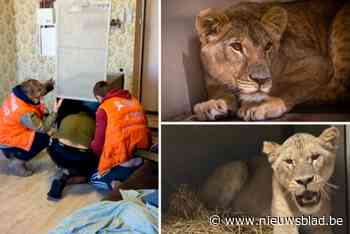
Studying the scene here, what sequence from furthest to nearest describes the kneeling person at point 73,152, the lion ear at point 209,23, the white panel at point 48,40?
1. the white panel at point 48,40
2. the kneeling person at point 73,152
3. the lion ear at point 209,23

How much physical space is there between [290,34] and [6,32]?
353cm

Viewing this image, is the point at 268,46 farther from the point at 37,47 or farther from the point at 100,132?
the point at 37,47

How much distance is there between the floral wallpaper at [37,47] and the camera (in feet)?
12.9

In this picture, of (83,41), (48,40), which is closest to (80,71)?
(83,41)

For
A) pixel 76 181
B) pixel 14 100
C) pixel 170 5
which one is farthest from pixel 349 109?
pixel 14 100

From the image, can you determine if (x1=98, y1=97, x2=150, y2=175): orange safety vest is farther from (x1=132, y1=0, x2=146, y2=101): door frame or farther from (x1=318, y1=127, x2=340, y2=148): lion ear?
(x1=318, y1=127, x2=340, y2=148): lion ear

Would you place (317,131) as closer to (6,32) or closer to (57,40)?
(57,40)

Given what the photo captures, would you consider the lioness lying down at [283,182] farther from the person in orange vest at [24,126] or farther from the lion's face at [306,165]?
the person in orange vest at [24,126]

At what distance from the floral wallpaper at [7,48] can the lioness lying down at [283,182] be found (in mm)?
3386

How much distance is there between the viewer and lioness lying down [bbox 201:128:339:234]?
1.34 metres

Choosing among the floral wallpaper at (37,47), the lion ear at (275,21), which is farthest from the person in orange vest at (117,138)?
the lion ear at (275,21)

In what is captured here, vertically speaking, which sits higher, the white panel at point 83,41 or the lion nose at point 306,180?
the white panel at point 83,41

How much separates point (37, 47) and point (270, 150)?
11.5ft

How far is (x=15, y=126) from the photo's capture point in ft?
9.62
